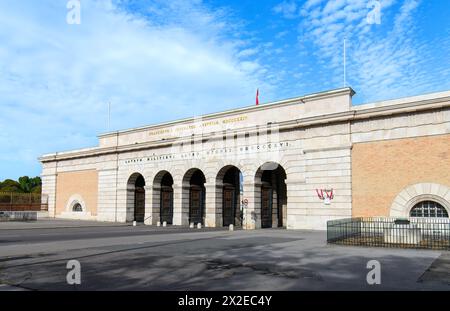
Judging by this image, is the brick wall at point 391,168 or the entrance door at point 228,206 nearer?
the brick wall at point 391,168

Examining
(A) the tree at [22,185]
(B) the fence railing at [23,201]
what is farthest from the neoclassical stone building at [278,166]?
(A) the tree at [22,185]

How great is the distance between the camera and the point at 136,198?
1539 inches

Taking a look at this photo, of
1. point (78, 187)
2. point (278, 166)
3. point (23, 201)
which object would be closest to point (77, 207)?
point (78, 187)

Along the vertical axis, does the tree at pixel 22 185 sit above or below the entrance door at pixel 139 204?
above

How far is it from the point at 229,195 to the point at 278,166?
4.92 meters

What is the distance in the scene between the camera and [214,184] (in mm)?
32188

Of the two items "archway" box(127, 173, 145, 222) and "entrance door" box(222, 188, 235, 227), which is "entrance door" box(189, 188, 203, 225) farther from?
"archway" box(127, 173, 145, 222)

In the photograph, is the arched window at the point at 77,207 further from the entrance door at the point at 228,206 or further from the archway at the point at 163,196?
the entrance door at the point at 228,206

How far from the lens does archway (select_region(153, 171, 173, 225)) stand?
36469mm

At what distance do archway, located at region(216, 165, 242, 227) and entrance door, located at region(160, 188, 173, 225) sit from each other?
6.59 meters

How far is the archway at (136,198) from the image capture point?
126 ft

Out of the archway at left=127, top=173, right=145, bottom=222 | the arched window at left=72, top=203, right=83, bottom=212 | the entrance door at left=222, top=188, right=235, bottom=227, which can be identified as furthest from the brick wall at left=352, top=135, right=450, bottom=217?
the arched window at left=72, top=203, right=83, bottom=212

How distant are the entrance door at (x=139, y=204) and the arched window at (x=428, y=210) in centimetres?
2522
